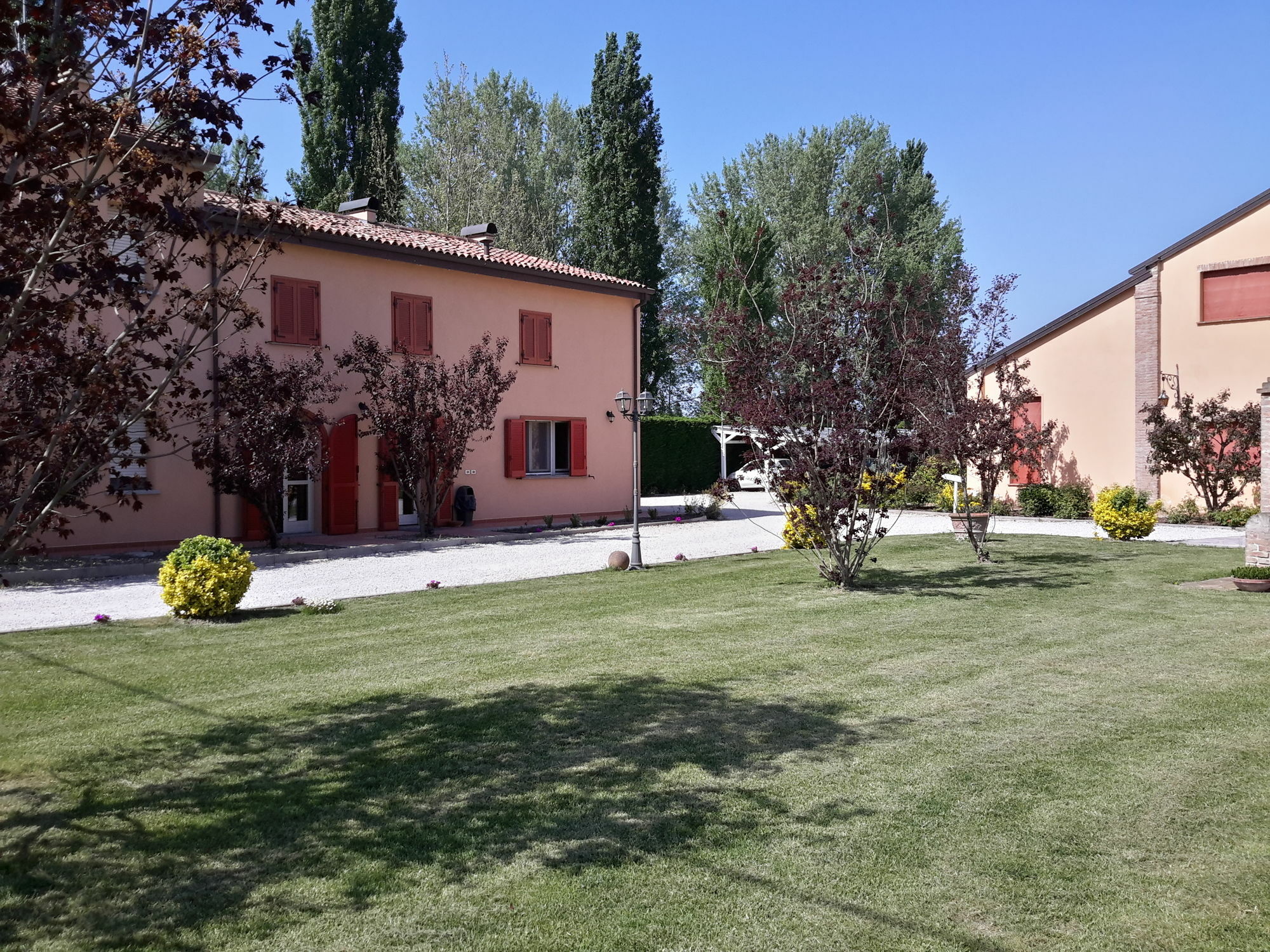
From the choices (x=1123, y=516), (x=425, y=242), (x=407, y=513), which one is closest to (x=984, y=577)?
(x=1123, y=516)

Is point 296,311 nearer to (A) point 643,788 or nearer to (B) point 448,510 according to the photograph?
(B) point 448,510

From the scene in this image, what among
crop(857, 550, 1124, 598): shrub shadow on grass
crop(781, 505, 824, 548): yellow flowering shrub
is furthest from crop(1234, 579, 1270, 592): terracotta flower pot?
crop(781, 505, 824, 548): yellow flowering shrub

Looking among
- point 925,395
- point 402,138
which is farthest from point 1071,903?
point 402,138

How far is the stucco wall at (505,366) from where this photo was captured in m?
16.4

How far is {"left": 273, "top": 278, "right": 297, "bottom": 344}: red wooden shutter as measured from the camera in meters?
17.7

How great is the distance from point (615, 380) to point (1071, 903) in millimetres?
21388

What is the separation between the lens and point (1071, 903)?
136 inches

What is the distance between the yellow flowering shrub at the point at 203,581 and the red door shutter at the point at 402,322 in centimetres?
1031

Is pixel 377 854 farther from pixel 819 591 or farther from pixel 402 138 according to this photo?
pixel 402 138

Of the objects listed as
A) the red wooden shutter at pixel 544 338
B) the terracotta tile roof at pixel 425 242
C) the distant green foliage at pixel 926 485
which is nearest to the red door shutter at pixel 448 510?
the red wooden shutter at pixel 544 338

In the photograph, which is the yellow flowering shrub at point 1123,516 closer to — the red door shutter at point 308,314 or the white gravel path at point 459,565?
the white gravel path at point 459,565

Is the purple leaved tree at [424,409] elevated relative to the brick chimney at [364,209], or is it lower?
lower

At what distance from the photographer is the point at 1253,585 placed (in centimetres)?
1059

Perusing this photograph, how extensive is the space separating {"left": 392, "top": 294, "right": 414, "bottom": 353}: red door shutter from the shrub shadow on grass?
10.9m
